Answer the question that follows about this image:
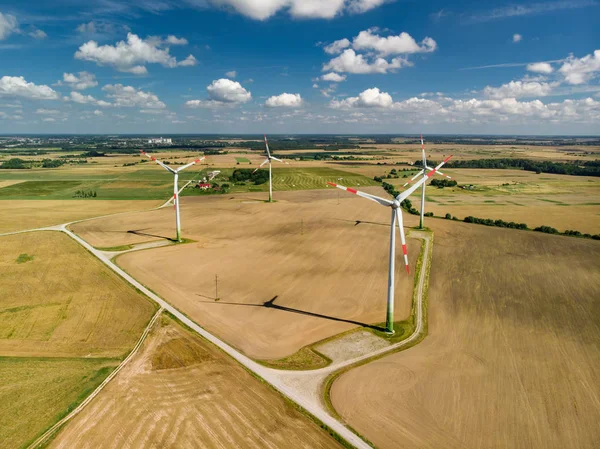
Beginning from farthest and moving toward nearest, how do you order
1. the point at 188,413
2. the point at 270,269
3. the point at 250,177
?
the point at 250,177
the point at 270,269
the point at 188,413

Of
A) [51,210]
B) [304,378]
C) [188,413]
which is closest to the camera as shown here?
[188,413]

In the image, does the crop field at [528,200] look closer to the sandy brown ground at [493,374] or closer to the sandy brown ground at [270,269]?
the sandy brown ground at [270,269]

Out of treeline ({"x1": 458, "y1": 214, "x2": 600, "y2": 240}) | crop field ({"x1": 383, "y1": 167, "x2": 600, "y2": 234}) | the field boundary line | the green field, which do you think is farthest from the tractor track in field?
the green field

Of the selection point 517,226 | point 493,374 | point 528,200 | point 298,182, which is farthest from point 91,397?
point 298,182

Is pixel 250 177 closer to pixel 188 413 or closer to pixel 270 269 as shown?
pixel 270 269

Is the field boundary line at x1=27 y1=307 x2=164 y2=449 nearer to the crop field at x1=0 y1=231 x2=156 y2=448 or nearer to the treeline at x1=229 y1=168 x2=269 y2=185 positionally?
the crop field at x1=0 y1=231 x2=156 y2=448

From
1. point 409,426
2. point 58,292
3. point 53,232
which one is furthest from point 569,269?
point 53,232

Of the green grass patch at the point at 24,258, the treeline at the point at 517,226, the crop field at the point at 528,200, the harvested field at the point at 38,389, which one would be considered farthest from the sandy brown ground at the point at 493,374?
the green grass patch at the point at 24,258
